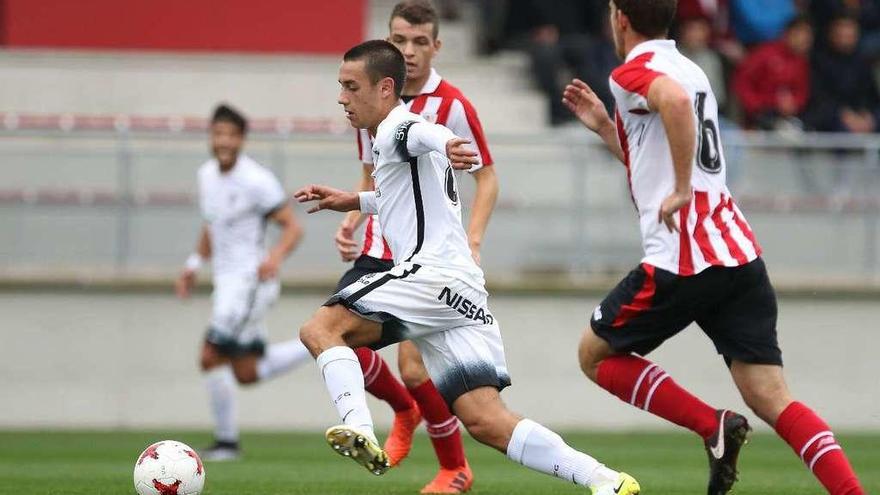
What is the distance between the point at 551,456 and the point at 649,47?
1.77 metres

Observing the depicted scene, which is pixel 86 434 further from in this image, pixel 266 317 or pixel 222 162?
pixel 222 162

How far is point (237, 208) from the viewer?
12.1 meters

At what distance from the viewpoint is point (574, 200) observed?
1406 centimetres

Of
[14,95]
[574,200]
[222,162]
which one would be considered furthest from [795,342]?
[14,95]

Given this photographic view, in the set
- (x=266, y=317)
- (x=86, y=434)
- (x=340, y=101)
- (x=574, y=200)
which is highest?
(x=340, y=101)

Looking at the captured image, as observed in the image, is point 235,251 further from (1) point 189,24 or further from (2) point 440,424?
(1) point 189,24

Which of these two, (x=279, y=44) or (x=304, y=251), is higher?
(x=279, y=44)

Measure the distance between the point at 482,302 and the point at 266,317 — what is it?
7.60m

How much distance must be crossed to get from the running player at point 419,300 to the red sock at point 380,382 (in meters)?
1.44

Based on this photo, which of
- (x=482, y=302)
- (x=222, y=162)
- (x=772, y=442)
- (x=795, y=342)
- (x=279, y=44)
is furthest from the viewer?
(x=279, y=44)

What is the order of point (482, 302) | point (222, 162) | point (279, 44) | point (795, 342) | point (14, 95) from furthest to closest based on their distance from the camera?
point (279, 44), point (14, 95), point (795, 342), point (222, 162), point (482, 302)

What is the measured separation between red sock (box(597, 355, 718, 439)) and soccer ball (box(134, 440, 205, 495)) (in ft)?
6.25

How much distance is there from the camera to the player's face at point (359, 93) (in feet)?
22.7

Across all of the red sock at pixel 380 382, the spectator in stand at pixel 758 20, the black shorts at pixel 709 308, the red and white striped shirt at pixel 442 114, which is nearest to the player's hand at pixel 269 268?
the red sock at pixel 380 382
